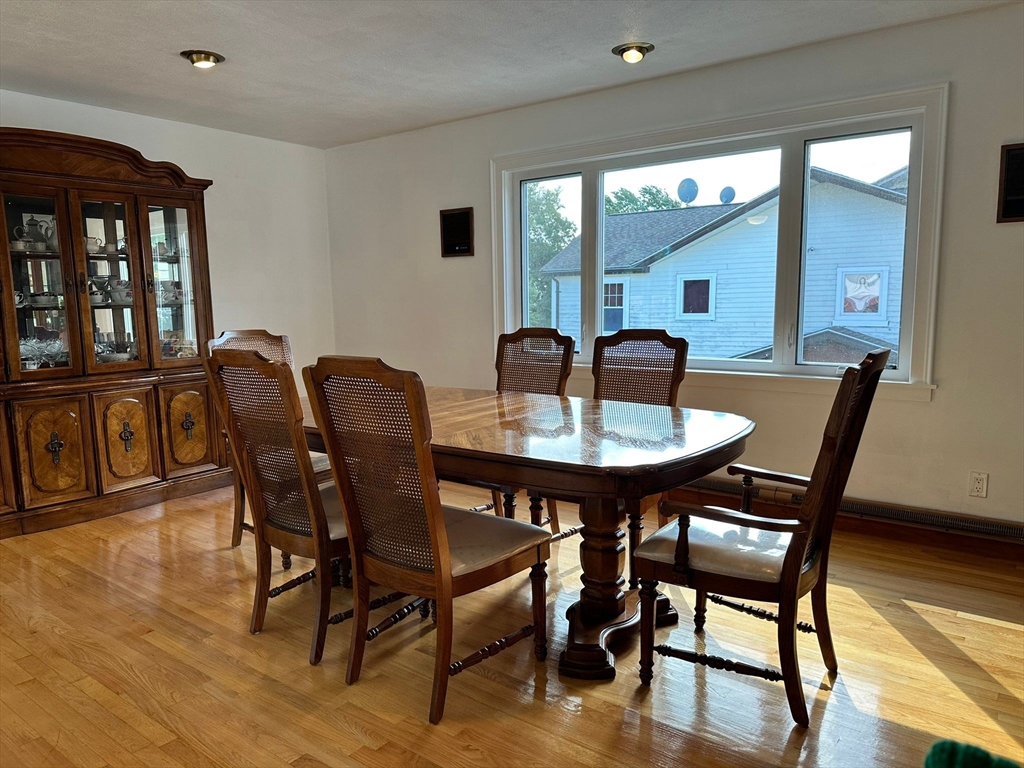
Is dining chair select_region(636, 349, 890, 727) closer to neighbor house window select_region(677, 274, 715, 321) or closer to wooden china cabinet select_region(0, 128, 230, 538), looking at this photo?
neighbor house window select_region(677, 274, 715, 321)

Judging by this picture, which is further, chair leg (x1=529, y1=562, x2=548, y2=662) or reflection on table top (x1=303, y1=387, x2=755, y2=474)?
chair leg (x1=529, y1=562, x2=548, y2=662)

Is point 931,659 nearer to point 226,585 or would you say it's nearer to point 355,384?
point 355,384

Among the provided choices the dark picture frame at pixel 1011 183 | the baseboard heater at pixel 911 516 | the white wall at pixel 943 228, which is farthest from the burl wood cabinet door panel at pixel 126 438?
the dark picture frame at pixel 1011 183

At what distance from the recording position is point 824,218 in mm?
3477

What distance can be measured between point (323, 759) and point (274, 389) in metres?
1.08

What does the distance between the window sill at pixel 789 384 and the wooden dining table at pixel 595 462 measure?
44.3 inches

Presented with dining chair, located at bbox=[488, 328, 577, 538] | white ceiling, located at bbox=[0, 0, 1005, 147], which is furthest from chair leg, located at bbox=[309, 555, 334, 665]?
white ceiling, located at bbox=[0, 0, 1005, 147]

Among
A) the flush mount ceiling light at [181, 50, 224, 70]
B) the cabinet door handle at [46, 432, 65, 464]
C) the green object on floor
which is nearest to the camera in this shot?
the green object on floor

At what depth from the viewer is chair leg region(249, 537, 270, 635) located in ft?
8.20

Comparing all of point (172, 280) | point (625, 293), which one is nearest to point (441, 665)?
point (625, 293)

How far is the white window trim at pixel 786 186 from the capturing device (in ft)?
10.3

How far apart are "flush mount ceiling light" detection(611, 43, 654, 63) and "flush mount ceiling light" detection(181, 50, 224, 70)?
1.87m

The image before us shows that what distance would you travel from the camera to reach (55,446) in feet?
12.1

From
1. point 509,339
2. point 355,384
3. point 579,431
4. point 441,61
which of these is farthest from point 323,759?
point 441,61
